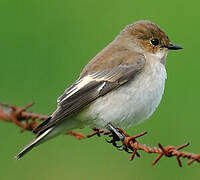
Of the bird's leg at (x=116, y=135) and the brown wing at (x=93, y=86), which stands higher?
the brown wing at (x=93, y=86)

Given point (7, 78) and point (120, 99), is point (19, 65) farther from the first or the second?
point (120, 99)

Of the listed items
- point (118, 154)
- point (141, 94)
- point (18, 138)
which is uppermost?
point (141, 94)

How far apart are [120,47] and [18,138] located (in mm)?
1988

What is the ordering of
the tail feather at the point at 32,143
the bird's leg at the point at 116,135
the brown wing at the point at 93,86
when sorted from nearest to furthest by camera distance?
the tail feather at the point at 32,143
the brown wing at the point at 93,86
the bird's leg at the point at 116,135

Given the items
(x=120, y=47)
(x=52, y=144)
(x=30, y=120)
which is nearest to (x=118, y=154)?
(x=52, y=144)

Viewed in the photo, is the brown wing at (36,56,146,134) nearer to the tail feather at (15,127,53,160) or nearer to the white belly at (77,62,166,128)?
the white belly at (77,62,166,128)

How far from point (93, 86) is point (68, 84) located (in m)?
1.78

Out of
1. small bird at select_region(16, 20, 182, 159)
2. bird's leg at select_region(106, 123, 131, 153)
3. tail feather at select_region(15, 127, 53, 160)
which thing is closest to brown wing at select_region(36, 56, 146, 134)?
small bird at select_region(16, 20, 182, 159)

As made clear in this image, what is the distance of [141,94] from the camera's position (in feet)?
19.6

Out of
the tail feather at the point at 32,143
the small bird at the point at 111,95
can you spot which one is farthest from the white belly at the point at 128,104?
the tail feather at the point at 32,143

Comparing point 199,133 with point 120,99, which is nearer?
point 120,99

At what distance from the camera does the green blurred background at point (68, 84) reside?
7.30 meters

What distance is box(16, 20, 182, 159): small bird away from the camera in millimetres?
5887

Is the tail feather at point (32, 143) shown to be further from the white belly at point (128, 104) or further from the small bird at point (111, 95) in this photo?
the white belly at point (128, 104)
